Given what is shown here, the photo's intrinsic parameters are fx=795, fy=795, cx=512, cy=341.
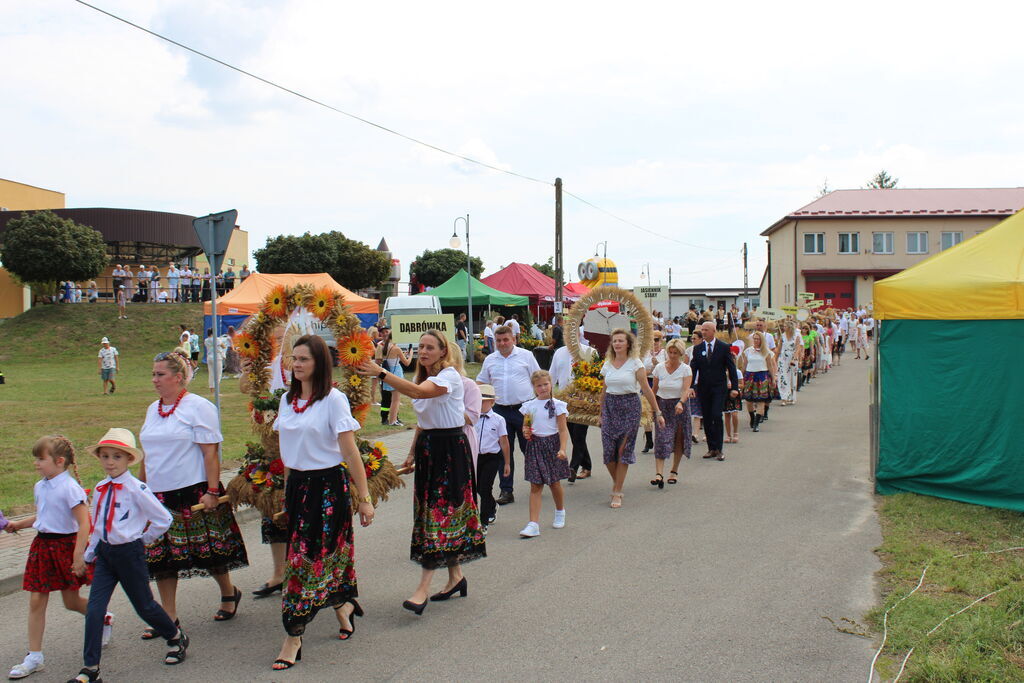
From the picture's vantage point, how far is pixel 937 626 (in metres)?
4.88

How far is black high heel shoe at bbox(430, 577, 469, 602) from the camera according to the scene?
225 inches

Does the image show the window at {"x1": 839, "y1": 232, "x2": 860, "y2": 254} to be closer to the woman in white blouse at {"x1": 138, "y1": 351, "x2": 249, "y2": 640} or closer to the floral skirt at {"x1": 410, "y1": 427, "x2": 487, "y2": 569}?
the floral skirt at {"x1": 410, "y1": 427, "x2": 487, "y2": 569}

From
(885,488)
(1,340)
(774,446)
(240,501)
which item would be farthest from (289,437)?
(1,340)

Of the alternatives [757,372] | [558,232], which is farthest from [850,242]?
[757,372]

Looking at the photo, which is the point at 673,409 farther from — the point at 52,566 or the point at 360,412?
the point at 52,566

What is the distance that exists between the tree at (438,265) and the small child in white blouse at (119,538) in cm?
5828

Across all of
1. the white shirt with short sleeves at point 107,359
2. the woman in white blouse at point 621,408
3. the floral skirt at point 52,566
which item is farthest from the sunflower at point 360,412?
the white shirt with short sleeves at point 107,359

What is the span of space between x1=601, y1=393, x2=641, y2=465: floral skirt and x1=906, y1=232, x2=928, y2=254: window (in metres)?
58.2

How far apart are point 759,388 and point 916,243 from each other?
5213 centimetres

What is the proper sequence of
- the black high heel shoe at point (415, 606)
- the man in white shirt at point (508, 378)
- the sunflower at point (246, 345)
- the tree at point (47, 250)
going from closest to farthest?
the black high heel shoe at point (415, 606), the sunflower at point (246, 345), the man in white shirt at point (508, 378), the tree at point (47, 250)

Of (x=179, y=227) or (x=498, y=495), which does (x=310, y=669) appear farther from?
(x=179, y=227)

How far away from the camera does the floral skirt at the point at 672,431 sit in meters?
9.76

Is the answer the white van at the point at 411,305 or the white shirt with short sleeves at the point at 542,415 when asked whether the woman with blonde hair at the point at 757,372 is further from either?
the white van at the point at 411,305

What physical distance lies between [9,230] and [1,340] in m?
5.30
